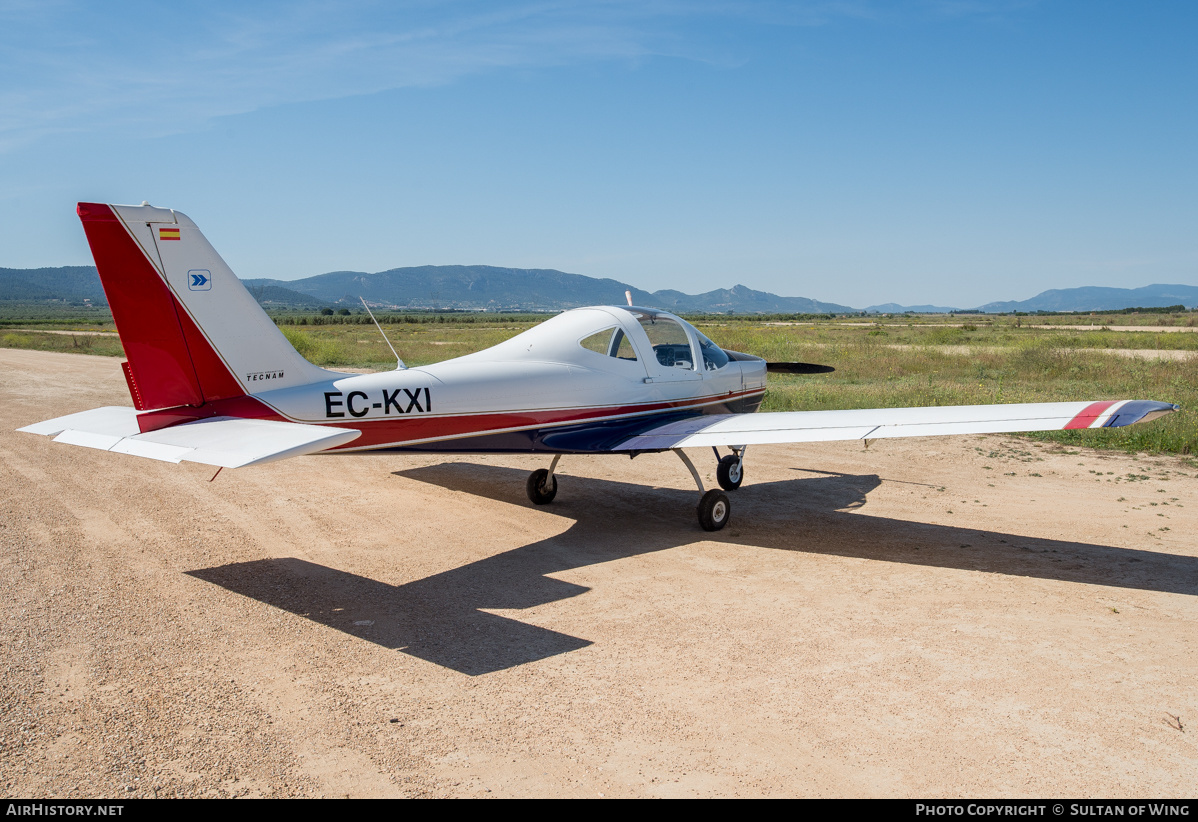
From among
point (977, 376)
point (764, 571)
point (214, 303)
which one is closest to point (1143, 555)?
point (764, 571)

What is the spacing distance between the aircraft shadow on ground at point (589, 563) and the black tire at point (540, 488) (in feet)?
0.65

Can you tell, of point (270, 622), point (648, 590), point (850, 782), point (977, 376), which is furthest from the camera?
point (977, 376)

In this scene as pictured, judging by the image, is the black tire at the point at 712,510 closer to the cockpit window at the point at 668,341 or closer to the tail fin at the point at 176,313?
the cockpit window at the point at 668,341

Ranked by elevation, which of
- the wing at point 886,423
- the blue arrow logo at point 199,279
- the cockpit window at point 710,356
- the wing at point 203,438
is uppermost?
the blue arrow logo at point 199,279

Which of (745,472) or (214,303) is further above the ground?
(214,303)

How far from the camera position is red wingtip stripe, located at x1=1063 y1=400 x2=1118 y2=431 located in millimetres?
7180

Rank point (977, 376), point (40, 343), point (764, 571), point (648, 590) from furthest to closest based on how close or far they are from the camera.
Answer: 1. point (40, 343)
2. point (977, 376)
3. point (764, 571)
4. point (648, 590)

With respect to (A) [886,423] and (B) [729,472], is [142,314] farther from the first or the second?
(A) [886,423]

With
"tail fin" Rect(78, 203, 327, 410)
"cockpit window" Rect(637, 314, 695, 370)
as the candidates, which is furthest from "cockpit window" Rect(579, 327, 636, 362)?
"tail fin" Rect(78, 203, 327, 410)

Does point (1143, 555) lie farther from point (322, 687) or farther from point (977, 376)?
point (977, 376)

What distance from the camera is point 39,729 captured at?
4.36m

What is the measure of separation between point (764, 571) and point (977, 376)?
1882 cm

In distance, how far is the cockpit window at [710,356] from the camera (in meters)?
10.6

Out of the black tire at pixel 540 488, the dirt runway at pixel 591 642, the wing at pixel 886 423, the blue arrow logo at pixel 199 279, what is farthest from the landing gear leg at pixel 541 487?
the blue arrow logo at pixel 199 279
